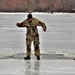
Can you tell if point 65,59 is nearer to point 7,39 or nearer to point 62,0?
point 7,39

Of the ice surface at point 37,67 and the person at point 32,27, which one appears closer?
the ice surface at point 37,67

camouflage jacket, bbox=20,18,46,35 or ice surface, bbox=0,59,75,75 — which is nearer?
→ ice surface, bbox=0,59,75,75

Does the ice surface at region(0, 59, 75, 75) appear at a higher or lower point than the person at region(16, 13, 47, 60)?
lower

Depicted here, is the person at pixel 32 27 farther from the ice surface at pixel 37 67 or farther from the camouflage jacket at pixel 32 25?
the ice surface at pixel 37 67

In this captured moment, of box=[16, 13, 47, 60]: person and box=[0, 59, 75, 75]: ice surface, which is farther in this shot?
box=[16, 13, 47, 60]: person

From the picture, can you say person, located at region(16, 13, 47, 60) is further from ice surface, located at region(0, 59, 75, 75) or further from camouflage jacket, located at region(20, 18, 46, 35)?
ice surface, located at region(0, 59, 75, 75)

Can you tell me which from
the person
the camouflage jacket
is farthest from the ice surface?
the camouflage jacket

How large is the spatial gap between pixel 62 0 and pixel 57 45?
82120 millimetres

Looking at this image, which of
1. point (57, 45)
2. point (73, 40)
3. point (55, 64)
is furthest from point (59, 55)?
point (73, 40)

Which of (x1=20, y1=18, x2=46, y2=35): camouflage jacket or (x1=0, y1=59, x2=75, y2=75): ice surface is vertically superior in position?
(x1=20, y1=18, x2=46, y2=35): camouflage jacket

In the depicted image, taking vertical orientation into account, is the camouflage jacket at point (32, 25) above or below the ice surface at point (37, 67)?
above

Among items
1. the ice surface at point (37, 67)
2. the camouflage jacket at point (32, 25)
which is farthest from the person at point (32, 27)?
the ice surface at point (37, 67)

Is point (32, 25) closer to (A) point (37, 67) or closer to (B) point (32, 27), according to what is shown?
(B) point (32, 27)

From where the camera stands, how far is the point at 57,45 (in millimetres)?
19062
